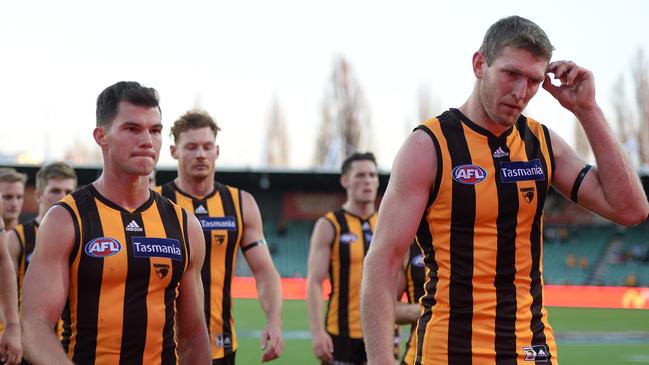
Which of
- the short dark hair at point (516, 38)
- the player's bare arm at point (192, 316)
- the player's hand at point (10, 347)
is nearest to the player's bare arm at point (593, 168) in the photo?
the short dark hair at point (516, 38)

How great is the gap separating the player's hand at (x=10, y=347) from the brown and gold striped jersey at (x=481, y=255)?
142 inches

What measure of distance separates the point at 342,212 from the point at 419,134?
18.1ft

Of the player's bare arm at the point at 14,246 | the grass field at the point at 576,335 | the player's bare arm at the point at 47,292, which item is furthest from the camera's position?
the grass field at the point at 576,335

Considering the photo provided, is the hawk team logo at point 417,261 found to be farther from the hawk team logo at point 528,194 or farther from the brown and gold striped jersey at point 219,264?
the hawk team logo at point 528,194

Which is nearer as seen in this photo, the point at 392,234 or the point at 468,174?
the point at 392,234

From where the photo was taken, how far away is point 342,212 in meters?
9.24

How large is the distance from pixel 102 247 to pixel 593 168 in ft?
7.52

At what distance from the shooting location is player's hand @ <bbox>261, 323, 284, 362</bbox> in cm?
645

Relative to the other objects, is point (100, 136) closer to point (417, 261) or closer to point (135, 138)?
point (135, 138)

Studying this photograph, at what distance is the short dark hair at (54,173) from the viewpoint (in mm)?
8234

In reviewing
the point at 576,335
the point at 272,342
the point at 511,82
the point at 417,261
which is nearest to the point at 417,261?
the point at 417,261

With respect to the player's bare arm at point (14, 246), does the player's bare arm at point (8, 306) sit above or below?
below

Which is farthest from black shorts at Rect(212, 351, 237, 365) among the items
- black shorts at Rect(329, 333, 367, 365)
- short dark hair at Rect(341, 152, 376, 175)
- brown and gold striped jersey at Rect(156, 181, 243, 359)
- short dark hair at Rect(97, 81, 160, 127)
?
short dark hair at Rect(97, 81, 160, 127)

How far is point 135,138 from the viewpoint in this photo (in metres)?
4.27
